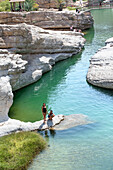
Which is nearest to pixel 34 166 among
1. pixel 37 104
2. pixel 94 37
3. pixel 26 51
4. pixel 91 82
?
pixel 37 104

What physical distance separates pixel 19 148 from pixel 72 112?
7.29m

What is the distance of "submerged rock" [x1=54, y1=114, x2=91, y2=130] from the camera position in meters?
18.8

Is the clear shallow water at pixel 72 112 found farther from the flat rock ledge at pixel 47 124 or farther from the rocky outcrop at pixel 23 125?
the rocky outcrop at pixel 23 125

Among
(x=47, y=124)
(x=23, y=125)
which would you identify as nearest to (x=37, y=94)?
(x=47, y=124)

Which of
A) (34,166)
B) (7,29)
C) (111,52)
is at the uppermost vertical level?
(7,29)

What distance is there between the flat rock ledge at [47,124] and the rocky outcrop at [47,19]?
32.6 metres

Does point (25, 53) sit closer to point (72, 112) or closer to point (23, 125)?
point (72, 112)

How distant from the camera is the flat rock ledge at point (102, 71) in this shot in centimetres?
2570

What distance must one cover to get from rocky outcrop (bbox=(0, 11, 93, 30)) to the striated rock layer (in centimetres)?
1593

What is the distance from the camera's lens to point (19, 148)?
1534cm

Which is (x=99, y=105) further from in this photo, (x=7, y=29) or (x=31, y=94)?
(x=7, y=29)

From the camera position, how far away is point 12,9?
5081 cm

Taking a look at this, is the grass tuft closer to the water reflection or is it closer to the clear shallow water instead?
the clear shallow water

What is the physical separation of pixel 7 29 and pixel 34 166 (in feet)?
57.4
